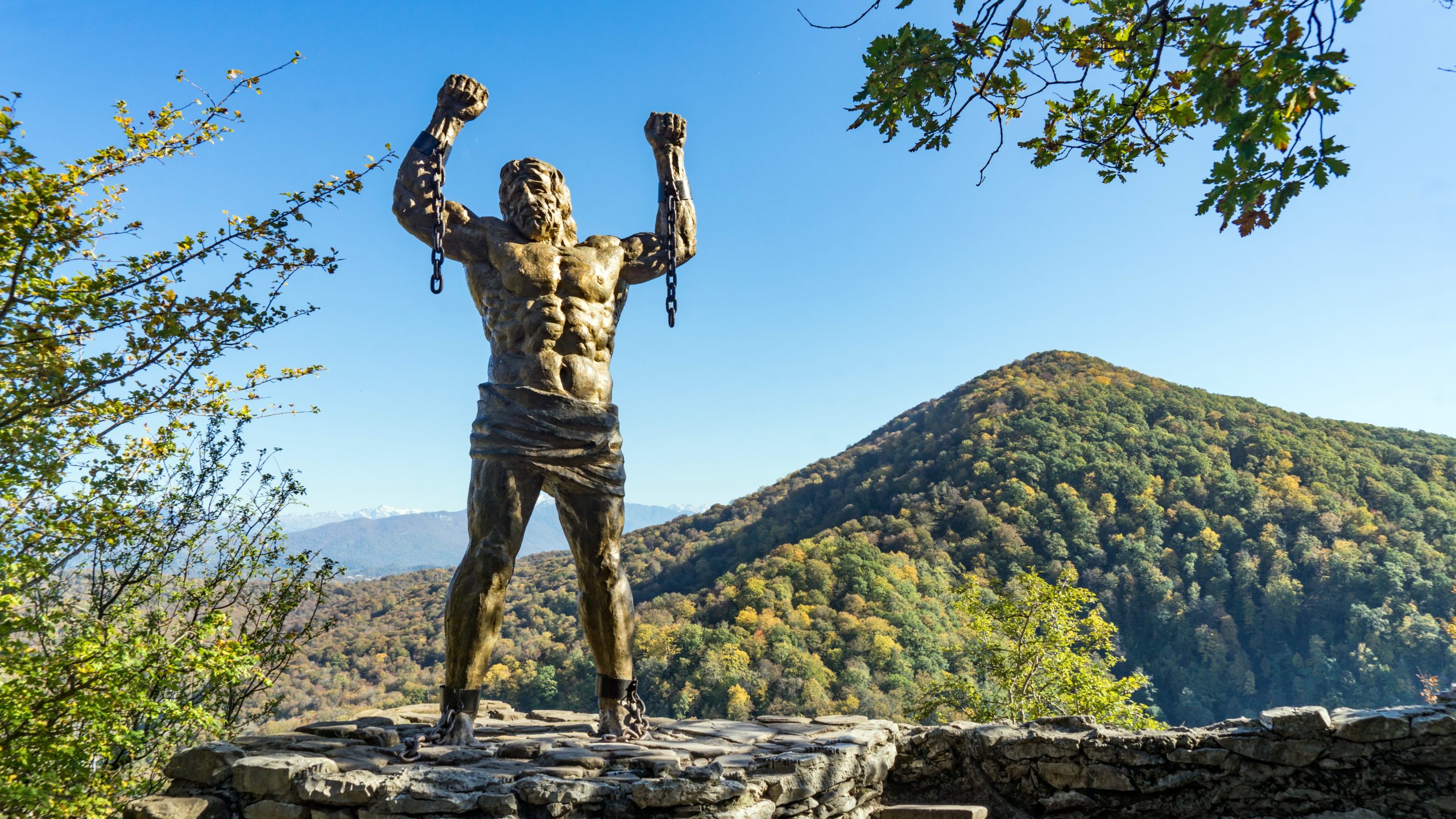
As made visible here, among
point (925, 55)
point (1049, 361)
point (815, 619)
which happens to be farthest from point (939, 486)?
point (925, 55)

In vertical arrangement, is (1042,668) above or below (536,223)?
below

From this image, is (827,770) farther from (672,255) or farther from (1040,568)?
(1040,568)

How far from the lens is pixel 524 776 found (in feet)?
10.8

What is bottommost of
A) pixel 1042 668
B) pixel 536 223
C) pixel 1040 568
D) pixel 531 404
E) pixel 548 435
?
pixel 1042 668

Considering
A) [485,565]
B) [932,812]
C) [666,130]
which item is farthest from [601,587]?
[666,130]

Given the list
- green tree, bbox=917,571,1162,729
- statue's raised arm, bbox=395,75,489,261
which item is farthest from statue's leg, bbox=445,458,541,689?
green tree, bbox=917,571,1162,729

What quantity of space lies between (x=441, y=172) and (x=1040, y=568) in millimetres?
28166

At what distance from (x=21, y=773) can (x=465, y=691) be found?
1.86 meters

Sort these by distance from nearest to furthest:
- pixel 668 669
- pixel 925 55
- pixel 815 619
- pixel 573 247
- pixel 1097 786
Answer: pixel 925 55 < pixel 1097 786 < pixel 573 247 < pixel 668 669 < pixel 815 619

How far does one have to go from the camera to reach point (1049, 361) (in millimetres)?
50750

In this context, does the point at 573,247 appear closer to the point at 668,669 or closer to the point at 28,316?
the point at 28,316

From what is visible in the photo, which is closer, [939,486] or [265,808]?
[265,808]

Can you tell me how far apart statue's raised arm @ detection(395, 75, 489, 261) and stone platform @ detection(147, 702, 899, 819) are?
2598 mm

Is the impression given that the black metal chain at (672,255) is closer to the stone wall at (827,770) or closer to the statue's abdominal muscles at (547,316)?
the statue's abdominal muscles at (547,316)
